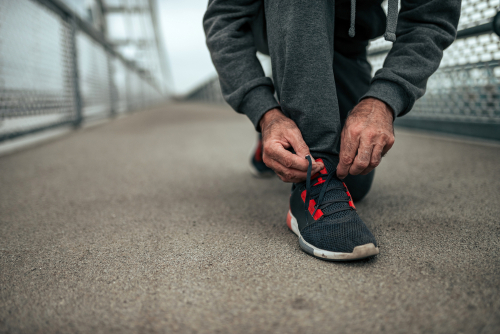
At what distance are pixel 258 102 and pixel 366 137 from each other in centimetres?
27

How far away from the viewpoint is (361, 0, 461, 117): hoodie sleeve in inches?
27.2

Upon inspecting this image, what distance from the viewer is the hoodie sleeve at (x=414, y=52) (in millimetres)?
691

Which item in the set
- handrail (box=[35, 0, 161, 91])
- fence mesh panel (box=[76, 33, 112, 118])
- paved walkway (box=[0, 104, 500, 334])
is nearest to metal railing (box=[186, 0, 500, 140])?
paved walkway (box=[0, 104, 500, 334])

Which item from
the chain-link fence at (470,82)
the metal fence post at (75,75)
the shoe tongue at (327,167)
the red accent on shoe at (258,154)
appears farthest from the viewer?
the metal fence post at (75,75)

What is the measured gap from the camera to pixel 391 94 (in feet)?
2.24

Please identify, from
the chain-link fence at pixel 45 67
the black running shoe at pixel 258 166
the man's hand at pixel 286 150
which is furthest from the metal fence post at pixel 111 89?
the man's hand at pixel 286 150

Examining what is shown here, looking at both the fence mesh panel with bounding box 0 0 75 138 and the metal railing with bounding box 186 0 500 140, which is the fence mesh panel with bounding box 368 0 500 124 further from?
the fence mesh panel with bounding box 0 0 75 138

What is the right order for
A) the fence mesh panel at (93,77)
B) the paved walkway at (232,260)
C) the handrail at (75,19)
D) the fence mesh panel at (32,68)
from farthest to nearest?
the fence mesh panel at (93,77) → the handrail at (75,19) → the fence mesh panel at (32,68) → the paved walkway at (232,260)

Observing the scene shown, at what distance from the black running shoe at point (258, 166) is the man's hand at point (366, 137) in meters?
0.61

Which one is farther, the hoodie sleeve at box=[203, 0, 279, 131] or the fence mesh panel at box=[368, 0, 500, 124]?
the fence mesh panel at box=[368, 0, 500, 124]

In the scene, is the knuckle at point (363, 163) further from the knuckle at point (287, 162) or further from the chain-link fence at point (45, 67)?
the chain-link fence at point (45, 67)

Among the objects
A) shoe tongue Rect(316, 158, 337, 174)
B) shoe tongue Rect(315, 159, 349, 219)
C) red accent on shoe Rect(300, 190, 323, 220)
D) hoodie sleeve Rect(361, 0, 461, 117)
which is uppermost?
hoodie sleeve Rect(361, 0, 461, 117)

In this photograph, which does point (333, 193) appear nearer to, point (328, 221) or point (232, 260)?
point (328, 221)

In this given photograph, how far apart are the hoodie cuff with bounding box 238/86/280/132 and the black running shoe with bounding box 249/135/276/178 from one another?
0.49 m
